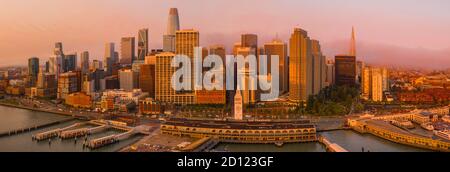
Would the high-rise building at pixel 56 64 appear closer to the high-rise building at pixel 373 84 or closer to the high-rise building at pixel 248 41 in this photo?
the high-rise building at pixel 248 41

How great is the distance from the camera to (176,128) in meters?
6.74

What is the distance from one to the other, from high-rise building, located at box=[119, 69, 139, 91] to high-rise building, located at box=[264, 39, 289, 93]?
470cm

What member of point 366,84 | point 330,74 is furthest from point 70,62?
point 366,84

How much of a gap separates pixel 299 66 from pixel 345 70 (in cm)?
416

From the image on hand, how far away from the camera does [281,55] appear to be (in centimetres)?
1409

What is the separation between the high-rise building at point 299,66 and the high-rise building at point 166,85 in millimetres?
2862

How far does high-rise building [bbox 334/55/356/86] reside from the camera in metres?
14.6

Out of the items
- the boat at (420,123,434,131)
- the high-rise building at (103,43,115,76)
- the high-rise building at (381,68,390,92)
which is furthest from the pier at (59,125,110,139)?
the high-rise building at (103,43,115,76)

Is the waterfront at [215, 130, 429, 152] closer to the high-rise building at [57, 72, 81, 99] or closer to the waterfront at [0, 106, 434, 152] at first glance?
the waterfront at [0, 106, 434, 152]

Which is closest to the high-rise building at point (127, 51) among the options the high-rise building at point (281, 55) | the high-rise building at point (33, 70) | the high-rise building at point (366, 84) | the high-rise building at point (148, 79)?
the high-rise building at point (33, 70)

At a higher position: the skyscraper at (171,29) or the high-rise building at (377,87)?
the skyscraper at (171,29)

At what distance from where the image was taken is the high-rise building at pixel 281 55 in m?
13.6

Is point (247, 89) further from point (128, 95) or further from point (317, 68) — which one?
point (128, 95)
